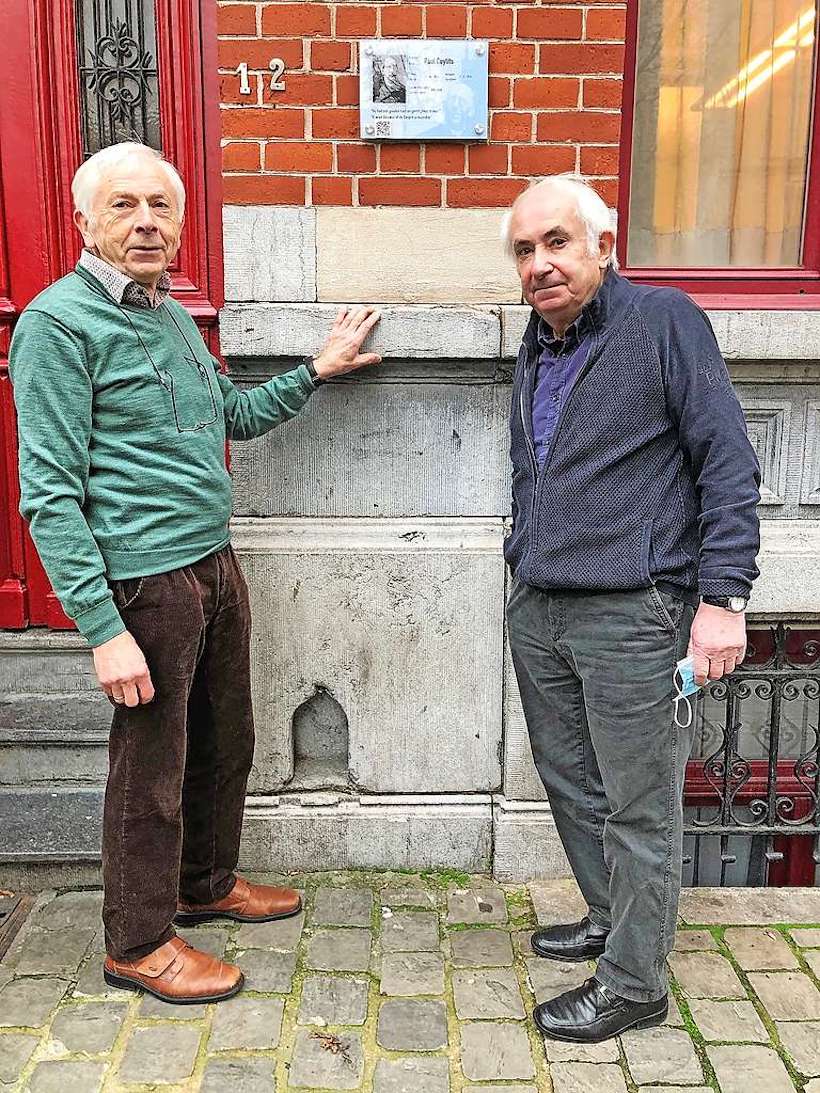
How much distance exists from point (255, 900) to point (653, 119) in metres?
2.94

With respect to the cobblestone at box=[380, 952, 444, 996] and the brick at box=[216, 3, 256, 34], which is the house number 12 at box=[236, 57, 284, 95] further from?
the cobblestone at box=[380, 952, 444, 996]

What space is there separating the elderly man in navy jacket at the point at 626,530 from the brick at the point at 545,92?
761 mm

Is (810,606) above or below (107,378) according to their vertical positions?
below

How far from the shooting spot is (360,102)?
311cm

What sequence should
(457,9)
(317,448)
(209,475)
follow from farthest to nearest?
1. (317,448)
2. (457,9)
3. (209,475)

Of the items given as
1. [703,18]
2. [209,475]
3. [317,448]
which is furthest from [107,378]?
[703,18]

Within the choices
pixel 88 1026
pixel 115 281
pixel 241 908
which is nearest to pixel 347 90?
pixel 115 281

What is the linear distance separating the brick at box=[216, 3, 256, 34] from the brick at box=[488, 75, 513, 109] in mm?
752

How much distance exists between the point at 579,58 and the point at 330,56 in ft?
2.54

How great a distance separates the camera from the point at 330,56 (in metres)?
A: 3.11

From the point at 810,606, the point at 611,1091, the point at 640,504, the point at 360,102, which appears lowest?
the point at 611,1091

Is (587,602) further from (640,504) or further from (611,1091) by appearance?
(611,1091)

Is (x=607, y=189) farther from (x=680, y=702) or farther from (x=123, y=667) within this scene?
(x=123, y=667)

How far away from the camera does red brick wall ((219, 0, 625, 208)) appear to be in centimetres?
309
